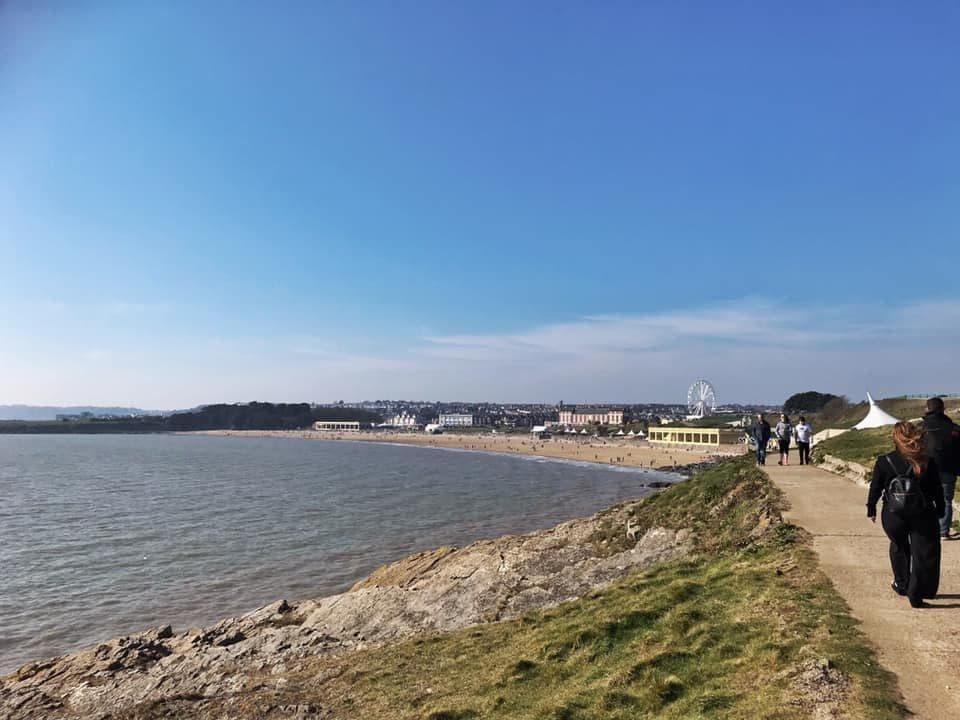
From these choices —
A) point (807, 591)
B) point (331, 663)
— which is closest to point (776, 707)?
point (807, 591)

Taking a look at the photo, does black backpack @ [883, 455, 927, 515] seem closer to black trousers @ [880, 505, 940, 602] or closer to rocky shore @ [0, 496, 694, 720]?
black trousers @ [880, 505, 940, 602]

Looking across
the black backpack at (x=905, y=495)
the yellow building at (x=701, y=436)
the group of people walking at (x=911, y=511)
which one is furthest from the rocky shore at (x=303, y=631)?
the yellow building at (x=701, y=436)

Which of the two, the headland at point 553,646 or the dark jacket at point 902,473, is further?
the dark jacket at point 902,473

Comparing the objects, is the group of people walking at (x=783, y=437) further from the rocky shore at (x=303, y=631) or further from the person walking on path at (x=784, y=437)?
the rocky shore at (x=303, y=631)

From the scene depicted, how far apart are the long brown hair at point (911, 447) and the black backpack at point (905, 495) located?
7 cm

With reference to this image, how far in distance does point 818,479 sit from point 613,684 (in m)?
14.4

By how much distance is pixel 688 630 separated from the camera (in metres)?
7.34

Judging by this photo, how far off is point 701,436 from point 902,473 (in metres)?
114

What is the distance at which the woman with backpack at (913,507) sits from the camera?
21.7 ft

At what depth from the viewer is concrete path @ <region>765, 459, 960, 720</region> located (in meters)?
5.06

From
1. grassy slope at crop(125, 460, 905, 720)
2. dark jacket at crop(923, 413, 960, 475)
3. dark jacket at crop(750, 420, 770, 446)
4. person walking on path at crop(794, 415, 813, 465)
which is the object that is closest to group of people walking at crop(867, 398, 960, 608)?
grassy slope at crop(125, 460, 905, 720)

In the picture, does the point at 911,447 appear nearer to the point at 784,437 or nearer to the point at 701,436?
the point at 784,437

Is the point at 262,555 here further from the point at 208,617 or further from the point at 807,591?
the point at 807,591

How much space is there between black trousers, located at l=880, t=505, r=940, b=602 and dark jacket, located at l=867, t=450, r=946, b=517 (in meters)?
0.19
